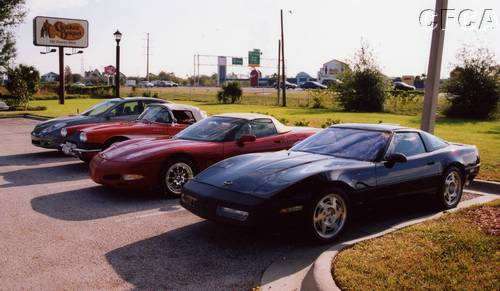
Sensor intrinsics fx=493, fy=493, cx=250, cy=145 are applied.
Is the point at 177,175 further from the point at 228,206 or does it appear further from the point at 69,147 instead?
the point at 69,147

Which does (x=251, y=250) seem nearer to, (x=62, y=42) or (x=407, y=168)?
(x=407, y=168)

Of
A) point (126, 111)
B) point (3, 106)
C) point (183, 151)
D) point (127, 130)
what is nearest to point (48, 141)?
point (126, 111)

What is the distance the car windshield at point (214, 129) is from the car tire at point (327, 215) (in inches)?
117

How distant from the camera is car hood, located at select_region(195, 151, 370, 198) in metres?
5.19

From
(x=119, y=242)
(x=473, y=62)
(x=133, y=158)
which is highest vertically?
(x=473, y=62)

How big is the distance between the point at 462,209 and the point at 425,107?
10.3 ft

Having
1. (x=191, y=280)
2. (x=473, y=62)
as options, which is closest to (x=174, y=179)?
(x=191, y=280)

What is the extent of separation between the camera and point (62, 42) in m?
35.0

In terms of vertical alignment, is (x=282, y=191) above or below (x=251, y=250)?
above

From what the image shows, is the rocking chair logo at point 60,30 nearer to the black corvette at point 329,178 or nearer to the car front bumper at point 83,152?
Answer: the car front bumper at point 83,152

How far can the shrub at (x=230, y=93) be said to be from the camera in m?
37.5

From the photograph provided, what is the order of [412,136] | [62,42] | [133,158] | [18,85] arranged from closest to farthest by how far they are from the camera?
[412,136] → [133,158] → [18,85] → [62,42]

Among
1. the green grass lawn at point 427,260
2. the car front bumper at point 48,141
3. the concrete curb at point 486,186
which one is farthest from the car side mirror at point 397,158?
the car front bumper at point 48,141

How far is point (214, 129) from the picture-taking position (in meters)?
8.21
